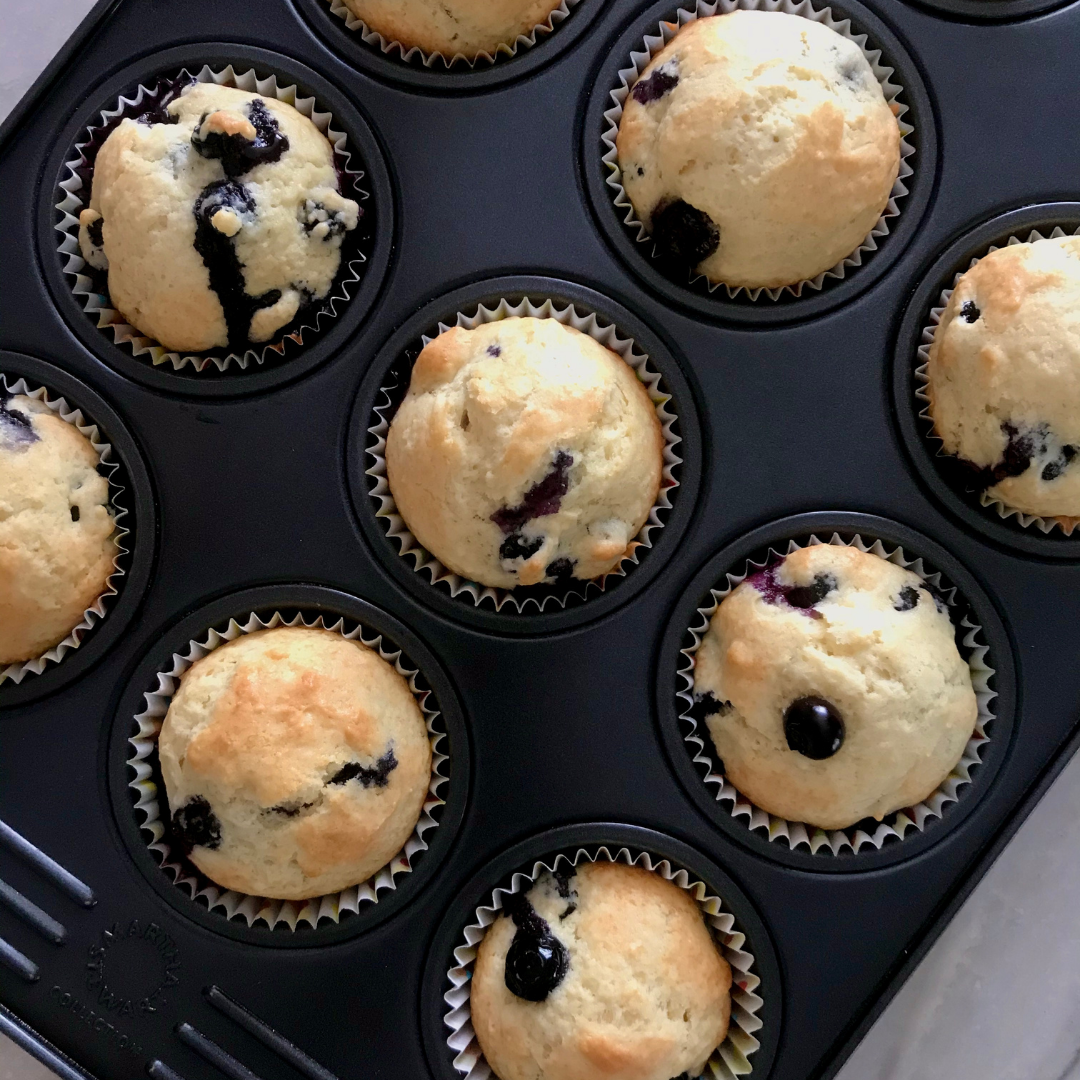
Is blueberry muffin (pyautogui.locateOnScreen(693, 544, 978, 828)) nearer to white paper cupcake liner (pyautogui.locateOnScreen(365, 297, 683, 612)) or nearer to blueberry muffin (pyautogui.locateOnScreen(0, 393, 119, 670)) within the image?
white paper cupcake liner (pyautogui.locateOnScreen(365, 297, 683, 612))

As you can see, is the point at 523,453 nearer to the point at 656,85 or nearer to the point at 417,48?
the point at 656,85

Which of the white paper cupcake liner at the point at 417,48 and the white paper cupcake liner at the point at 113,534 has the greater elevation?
the white paper cupcake liner at the point at 417,48

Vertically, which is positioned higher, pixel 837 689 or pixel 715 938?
pixel 837 689

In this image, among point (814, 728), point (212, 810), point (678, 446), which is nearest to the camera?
point (814, 728)

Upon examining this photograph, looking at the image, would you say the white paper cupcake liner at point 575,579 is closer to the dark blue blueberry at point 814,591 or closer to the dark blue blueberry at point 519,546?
the dark blue blueberry at point 519,546

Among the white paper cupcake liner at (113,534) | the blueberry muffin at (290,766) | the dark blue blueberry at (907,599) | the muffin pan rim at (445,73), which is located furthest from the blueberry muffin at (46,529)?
the dark blue blueberry at (907,599)

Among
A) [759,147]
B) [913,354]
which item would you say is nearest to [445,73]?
[759,147]
